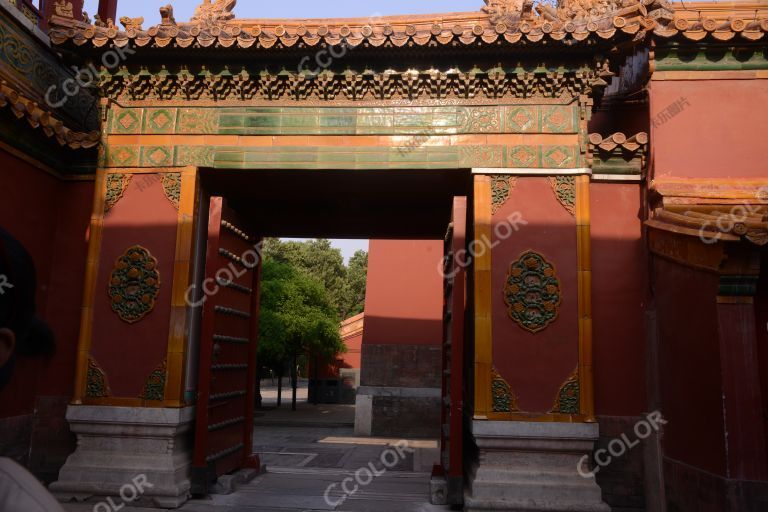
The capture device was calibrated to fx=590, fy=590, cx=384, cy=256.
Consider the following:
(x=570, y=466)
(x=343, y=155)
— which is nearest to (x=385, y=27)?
(x=343, y=155)

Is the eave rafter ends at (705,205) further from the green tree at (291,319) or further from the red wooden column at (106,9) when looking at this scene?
the green tree at (291,319)

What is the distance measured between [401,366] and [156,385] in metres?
8.45

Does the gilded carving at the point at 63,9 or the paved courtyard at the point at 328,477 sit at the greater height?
the gilded carving at the point at 63,9

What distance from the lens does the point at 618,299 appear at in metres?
6.57

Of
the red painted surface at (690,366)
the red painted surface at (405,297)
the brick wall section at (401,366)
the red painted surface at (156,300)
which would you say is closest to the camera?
the red painted surface at (690,366)

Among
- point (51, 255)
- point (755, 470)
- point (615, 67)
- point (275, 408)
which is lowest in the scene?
point (275, 408)

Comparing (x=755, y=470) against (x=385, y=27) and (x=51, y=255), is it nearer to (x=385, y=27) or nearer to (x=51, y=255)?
(x=385, y=27)

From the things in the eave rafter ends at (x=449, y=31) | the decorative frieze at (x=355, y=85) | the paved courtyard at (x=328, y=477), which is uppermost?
the eave rafter ends at (x=449, y=31)

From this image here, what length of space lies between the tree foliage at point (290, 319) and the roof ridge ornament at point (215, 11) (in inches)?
507

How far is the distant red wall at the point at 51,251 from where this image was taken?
6.55 meters

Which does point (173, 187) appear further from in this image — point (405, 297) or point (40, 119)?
point (405, 297)

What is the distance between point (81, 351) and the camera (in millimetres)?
6543

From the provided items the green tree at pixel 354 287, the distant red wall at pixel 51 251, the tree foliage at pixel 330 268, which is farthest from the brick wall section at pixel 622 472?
the green tree at pixel 354 287

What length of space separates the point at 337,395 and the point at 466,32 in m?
21.4
